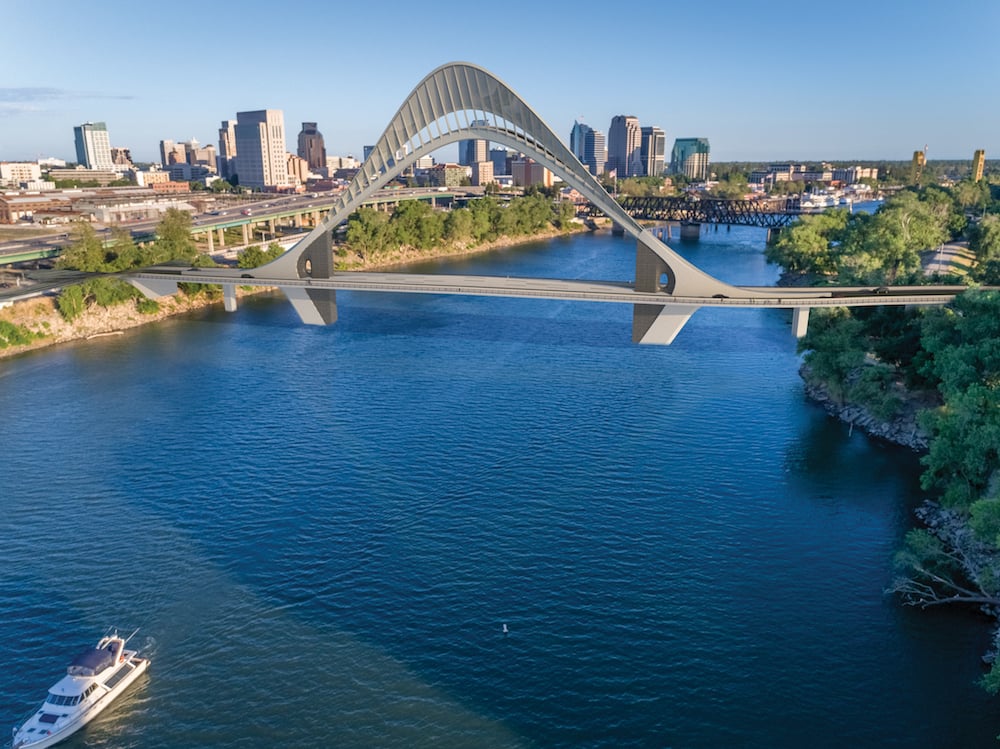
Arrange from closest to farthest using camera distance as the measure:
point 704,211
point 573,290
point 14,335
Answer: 1. point 573,290
2. point 14,335
3. point 704,211

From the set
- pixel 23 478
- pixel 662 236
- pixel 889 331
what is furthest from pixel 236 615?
pixel 662 236

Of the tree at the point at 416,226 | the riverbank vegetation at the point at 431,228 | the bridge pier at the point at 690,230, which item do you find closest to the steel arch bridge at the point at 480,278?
the riverbank vegetation at the point at 431,228

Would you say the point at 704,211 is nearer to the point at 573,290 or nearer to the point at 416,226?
the point at 416,226

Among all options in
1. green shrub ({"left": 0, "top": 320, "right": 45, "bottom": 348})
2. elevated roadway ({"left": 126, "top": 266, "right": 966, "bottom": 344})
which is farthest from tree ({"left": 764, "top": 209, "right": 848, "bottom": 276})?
green shrub ({"left": 0, "top": 320, "right": 45, "bottom": 348})

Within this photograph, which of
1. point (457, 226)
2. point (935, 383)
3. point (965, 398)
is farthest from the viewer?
point (457, 226)

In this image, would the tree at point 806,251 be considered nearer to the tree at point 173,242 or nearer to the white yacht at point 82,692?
the tree at point 173,242

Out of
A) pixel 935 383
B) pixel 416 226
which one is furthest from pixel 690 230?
pixel 935 383

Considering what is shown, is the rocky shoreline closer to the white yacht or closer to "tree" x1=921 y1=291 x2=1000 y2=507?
"tree" x1=921 y1=291 x2=1000 y2=507

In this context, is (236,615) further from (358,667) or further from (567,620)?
(567,620)
